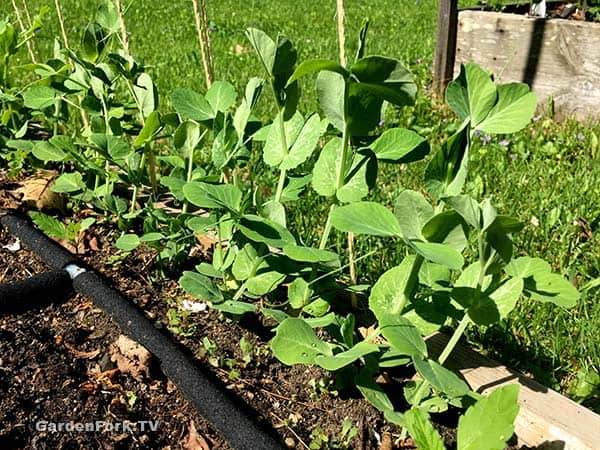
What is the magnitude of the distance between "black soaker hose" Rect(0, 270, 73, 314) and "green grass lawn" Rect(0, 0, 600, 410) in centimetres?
76

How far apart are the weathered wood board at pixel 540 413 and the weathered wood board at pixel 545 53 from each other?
2.14 metres

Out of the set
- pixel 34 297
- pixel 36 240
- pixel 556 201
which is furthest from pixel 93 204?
pixel 556 201

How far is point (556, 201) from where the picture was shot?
2.18 metres

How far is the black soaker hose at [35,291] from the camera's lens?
4.64 ft

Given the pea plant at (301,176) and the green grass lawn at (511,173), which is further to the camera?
the green grass lawn at (511,173)

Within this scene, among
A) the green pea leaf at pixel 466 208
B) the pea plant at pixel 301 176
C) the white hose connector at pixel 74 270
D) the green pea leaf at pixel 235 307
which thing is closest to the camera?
the green pea leaf at pixel 466 208

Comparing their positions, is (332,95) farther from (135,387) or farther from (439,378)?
(135,387)

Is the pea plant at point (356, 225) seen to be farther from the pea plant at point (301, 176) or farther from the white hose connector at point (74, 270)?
the white hose connector at point (74, 270)

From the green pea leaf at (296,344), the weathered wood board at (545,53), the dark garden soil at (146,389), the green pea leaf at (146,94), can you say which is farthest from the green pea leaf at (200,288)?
the weathered wood board at (545,53)

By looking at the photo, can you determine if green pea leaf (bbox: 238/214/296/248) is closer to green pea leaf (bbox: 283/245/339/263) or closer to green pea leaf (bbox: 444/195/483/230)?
green pea leaf (bbox: 283/245/339/263)

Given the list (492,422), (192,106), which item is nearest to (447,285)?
(492,422)

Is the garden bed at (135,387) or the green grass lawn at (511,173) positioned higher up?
the garden bed at (135,387)

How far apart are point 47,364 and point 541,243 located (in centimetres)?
139

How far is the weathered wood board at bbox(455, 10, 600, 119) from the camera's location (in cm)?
304
